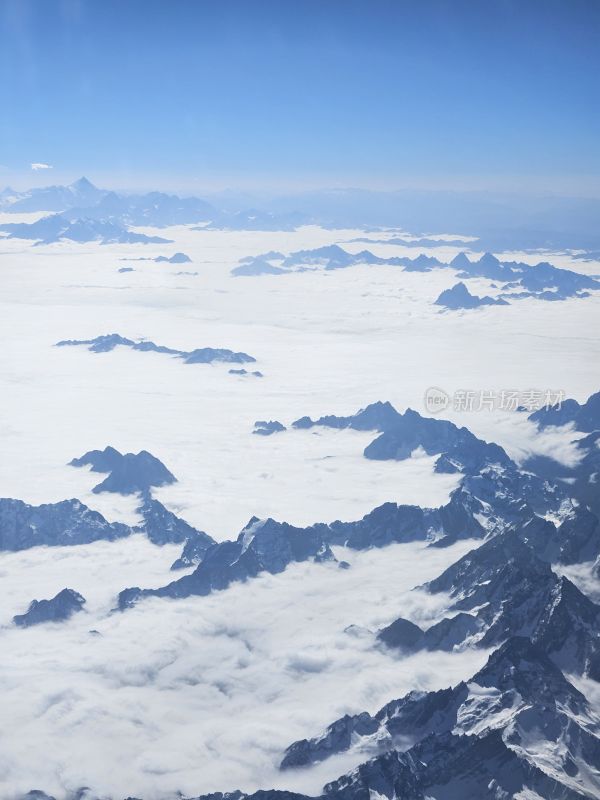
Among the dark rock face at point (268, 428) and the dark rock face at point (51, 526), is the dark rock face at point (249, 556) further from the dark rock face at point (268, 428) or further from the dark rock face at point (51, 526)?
the dark rock face at point (268, 428)

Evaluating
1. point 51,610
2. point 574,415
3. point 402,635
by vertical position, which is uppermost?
point 574,415

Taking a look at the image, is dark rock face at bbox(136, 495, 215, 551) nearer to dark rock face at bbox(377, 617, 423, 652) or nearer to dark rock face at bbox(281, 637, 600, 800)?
dark rock face at bbox(377, 617, 423, 652)

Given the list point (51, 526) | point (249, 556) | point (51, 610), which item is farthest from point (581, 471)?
point (51, 610)

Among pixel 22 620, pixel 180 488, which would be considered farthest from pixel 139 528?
pixel 22 620

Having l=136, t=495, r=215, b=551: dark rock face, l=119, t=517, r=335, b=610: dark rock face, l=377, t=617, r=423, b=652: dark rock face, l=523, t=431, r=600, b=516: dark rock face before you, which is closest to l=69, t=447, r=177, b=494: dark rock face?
l=136, t=495, r=215, b=551: dark rock face

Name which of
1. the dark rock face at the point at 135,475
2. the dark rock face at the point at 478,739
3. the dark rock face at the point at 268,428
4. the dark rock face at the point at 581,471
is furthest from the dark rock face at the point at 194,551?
the dark rock face at the point at 581,471

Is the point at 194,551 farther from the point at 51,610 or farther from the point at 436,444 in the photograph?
the point at 436,444
